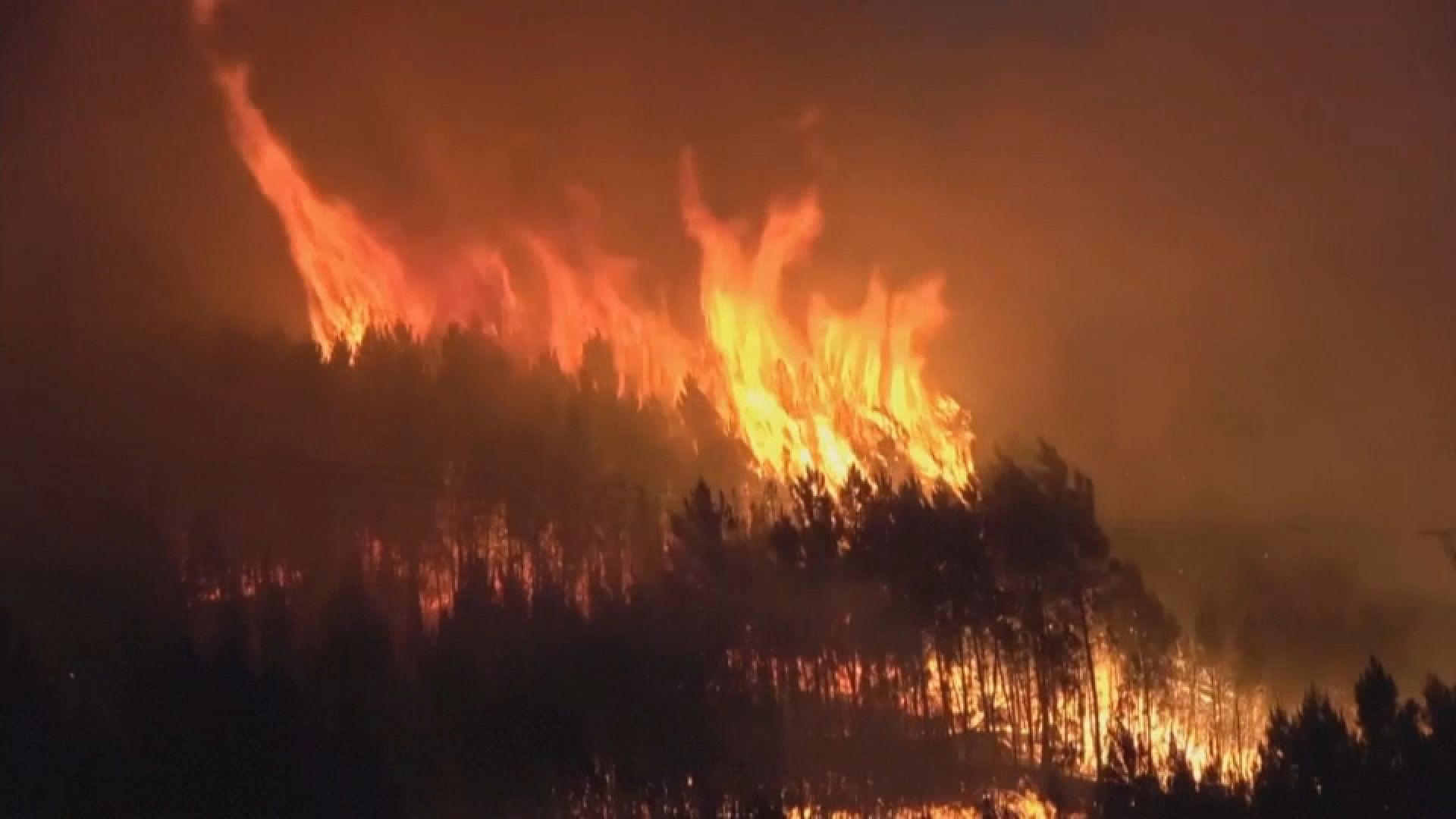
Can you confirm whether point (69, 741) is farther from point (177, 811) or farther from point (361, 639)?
point (361, 639)

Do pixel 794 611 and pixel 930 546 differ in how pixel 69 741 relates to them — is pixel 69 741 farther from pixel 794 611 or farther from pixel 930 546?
pixel 930 546

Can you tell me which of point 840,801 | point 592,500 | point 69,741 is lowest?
point 840,801

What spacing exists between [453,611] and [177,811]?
15.3 meters

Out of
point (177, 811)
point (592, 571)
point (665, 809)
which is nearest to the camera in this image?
point (177, 811)

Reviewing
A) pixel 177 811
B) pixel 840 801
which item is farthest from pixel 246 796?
pixel 840 801

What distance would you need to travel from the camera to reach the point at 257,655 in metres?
46.1

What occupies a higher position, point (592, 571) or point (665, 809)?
point (592, 571)

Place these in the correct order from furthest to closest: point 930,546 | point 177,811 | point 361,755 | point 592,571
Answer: point 592,571, point 930,546, point 361,755, point 177,811

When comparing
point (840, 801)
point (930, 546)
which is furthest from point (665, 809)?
point (930, 546)

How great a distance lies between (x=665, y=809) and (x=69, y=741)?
1667cm

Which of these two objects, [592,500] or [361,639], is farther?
[592,500]

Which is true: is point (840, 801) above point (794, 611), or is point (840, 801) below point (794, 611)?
below

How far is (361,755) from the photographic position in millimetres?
39562

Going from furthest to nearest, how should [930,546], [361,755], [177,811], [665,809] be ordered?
[930,546]
[665,809]
[361,755]
[177,811]
